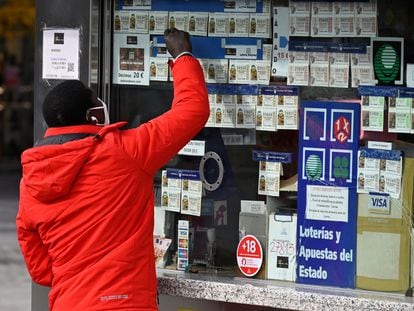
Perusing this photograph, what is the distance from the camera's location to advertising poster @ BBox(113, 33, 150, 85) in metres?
4.92

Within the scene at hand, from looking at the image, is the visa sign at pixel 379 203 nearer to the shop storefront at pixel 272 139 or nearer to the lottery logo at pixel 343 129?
the shop storefront at pixel 272 139

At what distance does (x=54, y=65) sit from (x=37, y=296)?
1132 millimetres

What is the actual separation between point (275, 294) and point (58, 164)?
1160mm

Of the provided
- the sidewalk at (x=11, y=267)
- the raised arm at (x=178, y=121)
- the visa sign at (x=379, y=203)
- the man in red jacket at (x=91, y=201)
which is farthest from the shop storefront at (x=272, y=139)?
the sidewalk at (x=11, y=267)

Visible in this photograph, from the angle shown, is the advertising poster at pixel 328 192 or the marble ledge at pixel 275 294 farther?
the advertising poster at pixel 328 192

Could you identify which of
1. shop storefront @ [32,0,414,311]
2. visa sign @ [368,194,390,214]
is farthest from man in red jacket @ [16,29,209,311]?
visa sign @ [368,194,390,214]

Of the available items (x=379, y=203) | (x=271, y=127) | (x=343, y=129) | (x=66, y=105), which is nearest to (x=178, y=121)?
(x=66, y=105)

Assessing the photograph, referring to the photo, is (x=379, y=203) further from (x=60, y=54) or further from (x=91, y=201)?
(x=60, y=54)

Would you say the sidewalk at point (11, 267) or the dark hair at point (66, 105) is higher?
the dark hair at point (66, 105)

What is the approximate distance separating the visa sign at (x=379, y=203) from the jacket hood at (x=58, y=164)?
127 centimetres

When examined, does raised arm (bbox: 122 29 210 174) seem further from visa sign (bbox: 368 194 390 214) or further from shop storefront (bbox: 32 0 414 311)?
visa sign (bbox: 368 194 390 214)

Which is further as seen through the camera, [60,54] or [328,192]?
[60,54]

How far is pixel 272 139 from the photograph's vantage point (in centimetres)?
468

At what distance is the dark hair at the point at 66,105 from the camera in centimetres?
397
